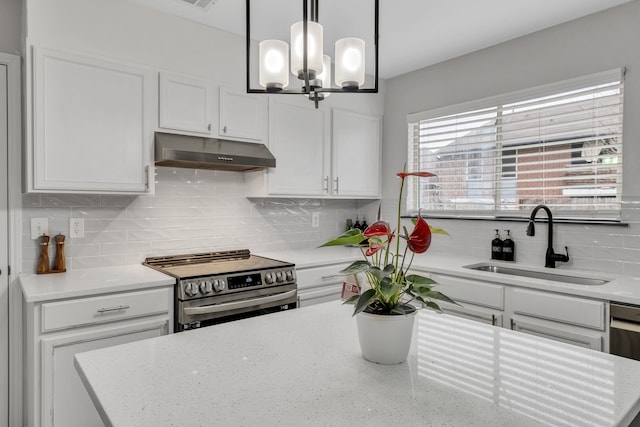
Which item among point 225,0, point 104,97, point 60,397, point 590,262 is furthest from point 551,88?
point 60,397

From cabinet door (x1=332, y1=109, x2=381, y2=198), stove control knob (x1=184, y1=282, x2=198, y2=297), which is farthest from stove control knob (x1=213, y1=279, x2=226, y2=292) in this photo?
cabinet door (x1=332, y1=109, x2=381, y2=198)

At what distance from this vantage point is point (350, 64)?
135cm

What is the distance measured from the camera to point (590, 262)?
2629 mm

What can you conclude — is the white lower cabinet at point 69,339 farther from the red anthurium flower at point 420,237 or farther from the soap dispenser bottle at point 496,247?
the soap dispenser bottle at point 496,247

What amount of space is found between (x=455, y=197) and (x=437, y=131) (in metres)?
0.61

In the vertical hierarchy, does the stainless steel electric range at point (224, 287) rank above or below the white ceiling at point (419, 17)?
below

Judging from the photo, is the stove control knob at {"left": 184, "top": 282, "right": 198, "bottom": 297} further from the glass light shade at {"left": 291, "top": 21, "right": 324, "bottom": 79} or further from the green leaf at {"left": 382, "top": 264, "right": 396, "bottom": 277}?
the green leaf at {"left": 382, "top": 264, "right": 396, "bottom": 277}

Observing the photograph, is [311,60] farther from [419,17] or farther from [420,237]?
[419,17]

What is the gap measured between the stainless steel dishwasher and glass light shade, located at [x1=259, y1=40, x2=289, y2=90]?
1946 millimetres

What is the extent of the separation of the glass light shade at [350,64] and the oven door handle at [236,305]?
153cm

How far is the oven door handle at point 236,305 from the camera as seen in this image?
7.47 ft

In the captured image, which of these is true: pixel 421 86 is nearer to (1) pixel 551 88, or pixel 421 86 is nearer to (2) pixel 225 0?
(1) pixel 551 88

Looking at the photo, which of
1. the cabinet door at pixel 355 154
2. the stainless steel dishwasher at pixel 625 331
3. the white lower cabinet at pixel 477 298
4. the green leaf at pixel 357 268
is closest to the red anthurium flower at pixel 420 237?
the green leaf at pixel 357 268

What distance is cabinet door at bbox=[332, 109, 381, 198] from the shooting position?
3520 mm
